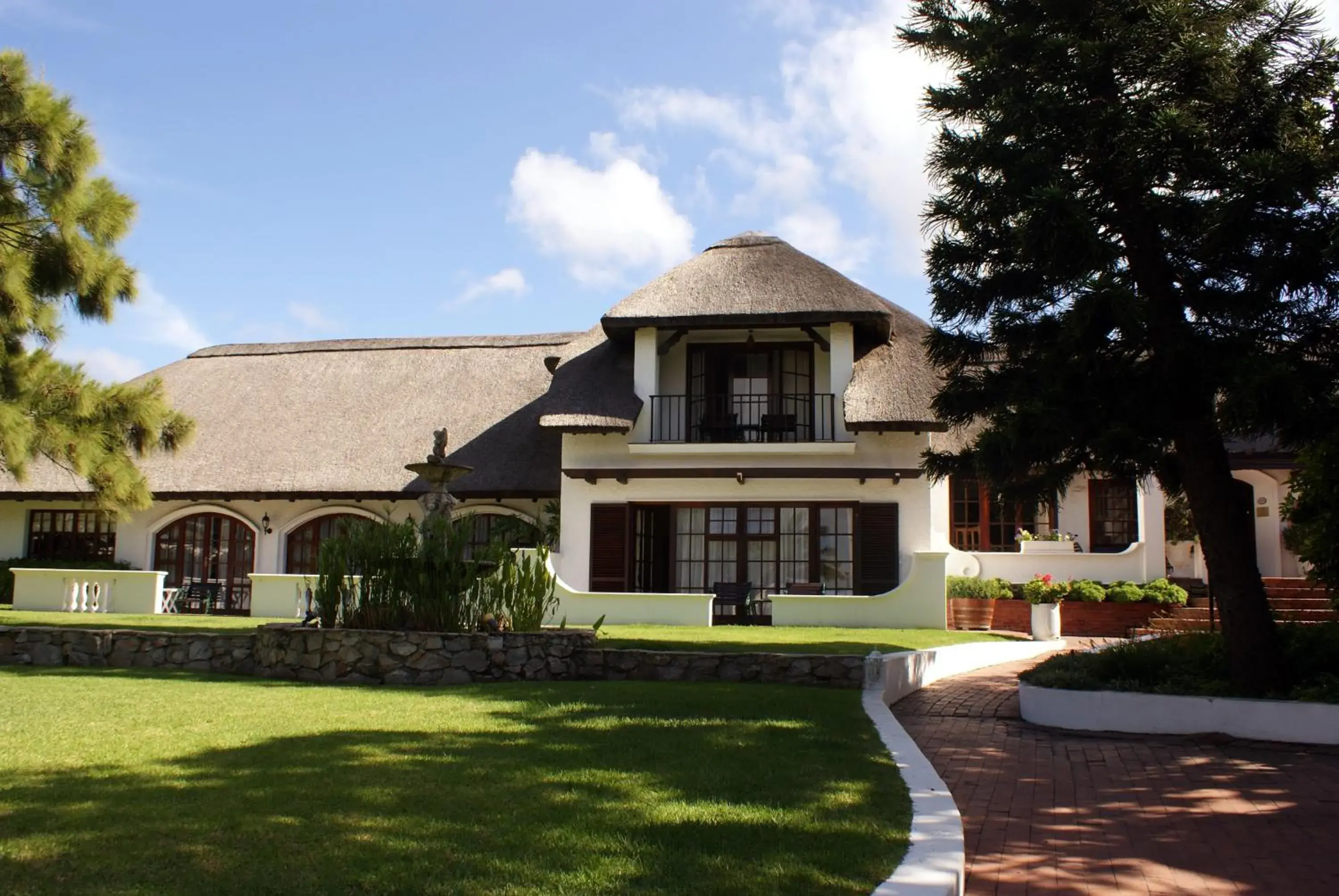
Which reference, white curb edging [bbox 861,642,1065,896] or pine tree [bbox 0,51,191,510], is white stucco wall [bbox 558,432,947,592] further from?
pine tree [bbox 0,51,191,510]

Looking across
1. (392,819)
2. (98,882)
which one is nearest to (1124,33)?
(392,819)

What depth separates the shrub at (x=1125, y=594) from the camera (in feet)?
60.1

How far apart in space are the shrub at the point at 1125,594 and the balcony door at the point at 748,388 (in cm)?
603

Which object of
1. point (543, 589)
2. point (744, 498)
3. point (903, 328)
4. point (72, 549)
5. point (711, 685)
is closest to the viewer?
point (711, 685)

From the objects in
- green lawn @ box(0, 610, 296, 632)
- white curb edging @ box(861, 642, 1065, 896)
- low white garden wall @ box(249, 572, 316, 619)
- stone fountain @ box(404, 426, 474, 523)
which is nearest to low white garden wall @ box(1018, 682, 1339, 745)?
white curb edging @ box(861, 642, 1065, 896)

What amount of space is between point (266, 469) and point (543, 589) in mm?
12241

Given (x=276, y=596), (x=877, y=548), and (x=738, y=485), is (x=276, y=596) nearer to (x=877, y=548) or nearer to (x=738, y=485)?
(x=738, y=485)

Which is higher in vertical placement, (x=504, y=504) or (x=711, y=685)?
(x=504, y=504)

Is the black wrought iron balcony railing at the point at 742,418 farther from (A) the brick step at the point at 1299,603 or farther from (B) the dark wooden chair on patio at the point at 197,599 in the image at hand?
(B) the dark wooden chair on patio at the point at 197,599

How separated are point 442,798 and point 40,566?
69.5 ft

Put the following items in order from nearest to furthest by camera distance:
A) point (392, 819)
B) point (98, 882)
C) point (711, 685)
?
point (98, 882) → point (392, 819) → point (711, 685)

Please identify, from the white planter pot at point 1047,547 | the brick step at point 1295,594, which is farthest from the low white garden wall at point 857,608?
the brick step at point 1295,594

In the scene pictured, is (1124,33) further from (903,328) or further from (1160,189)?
(903,328)

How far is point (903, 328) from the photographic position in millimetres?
21266
